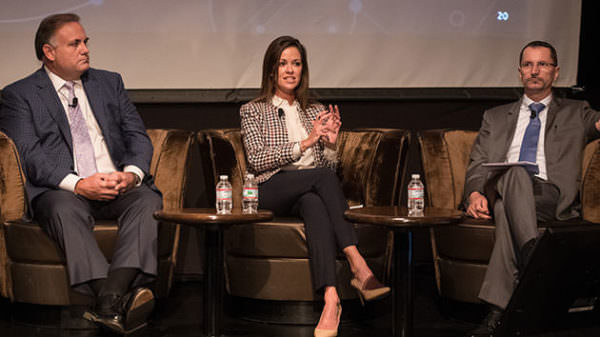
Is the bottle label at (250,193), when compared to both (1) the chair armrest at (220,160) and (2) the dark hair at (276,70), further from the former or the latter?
(2) the dark hair at (276,70)

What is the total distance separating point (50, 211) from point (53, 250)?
21 centimetres

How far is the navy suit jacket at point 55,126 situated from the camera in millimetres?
3111

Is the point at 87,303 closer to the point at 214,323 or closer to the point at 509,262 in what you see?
the point at 214,323

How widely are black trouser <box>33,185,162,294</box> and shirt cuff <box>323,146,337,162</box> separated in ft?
2.96

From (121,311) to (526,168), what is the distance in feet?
6.05

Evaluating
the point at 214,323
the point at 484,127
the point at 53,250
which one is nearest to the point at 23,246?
the point at 53,250

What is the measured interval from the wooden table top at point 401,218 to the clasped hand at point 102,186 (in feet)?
3.44

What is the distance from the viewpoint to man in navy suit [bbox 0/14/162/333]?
2828mm

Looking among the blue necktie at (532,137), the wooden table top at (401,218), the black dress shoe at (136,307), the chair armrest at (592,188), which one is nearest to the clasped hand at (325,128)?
the wooden table top at (401,218)

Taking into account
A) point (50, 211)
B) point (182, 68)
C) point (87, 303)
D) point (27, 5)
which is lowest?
point (87, 303)

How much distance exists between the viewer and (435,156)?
11.8ft

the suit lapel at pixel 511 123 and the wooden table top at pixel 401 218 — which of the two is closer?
the wooden table top at pixel 401 218

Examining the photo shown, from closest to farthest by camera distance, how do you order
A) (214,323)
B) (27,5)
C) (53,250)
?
(214,323)
(53,250)
(27,5)

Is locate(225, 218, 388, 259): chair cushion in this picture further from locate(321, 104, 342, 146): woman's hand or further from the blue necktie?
the blue necktie
